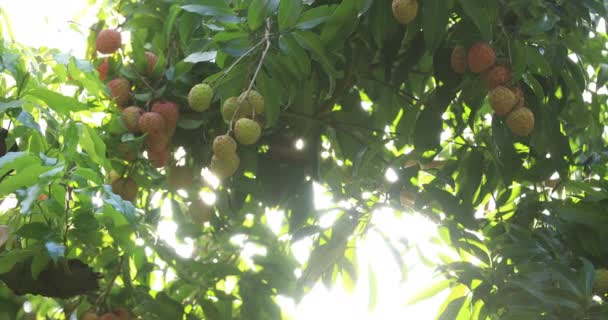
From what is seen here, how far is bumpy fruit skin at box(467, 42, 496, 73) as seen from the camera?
1.33 m

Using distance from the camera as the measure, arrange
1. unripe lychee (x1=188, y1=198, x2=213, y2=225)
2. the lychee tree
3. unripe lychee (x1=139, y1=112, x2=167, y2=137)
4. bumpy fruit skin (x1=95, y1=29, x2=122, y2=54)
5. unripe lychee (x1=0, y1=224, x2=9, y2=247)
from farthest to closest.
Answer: unripe lychee (x1=188, y1=198, x2=213, y2=225), bumpy fruit skin (x1=95, y1=29, x2=122, y2=54), unripe lychee (x1=139, y1=112, x2=167, y2=137), the lychee tree, unripe lychee (x1=0, y1=224, x2=9, y2=247)

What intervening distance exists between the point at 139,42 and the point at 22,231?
1.69ft

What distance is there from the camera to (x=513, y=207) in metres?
1.70

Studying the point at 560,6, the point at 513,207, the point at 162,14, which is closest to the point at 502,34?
the point at 560,6

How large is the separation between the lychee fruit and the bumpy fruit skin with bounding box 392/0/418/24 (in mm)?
561

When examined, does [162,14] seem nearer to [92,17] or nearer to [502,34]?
[92,17]

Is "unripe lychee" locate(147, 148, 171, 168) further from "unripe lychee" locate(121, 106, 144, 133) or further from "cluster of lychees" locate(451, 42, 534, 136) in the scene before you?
"cluster of lychees" locate(451, 42, 534, 136)

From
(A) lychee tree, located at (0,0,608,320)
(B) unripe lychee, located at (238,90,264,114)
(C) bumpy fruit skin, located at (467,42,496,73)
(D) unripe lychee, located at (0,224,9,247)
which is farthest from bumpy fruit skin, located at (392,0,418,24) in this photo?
(D) unripe lychee, located at (0,224,9,247)

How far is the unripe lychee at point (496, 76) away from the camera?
135 centimetres

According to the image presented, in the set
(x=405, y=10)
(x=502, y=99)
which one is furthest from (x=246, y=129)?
(x=502, y=99)

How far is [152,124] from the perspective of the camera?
1408mm

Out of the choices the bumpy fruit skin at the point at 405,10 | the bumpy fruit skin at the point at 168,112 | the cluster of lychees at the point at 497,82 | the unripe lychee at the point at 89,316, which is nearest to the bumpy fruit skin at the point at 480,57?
the cluster of lychees at the point at 497,82

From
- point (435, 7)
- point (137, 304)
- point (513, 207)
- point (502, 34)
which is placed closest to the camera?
point (435, 7)

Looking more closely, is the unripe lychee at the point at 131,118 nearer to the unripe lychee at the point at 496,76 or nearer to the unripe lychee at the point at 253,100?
the unripe lychee at the point at 253,100
